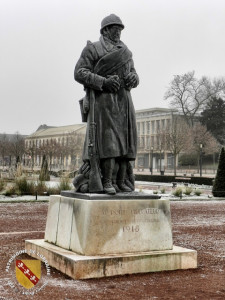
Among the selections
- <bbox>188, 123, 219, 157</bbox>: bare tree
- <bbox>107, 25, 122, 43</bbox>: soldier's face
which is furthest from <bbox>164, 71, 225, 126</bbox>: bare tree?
<bbox>107, 25, 122, 43</bbox>: soldier's face

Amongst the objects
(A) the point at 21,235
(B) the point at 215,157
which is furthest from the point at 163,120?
(A) the point at 21,235

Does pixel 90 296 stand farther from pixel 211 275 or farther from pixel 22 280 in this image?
pixel 211 275

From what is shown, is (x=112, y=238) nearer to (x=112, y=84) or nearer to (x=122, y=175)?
(x=122, y=175)

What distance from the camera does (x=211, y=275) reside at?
632cm

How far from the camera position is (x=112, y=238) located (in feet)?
20.7

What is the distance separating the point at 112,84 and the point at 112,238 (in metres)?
2.19

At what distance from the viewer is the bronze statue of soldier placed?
6.80 metres

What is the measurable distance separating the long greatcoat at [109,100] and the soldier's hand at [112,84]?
2.5 inches

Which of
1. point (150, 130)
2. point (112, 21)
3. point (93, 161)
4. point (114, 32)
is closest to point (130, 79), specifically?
point (114, 32)

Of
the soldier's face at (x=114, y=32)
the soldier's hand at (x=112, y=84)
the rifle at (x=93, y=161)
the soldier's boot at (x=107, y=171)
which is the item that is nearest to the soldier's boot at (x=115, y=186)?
the soldier's boot at (x=107, y=171)

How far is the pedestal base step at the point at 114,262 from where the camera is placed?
5.88 meters

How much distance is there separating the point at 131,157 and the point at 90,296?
2.47 metres

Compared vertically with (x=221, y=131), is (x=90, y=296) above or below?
below

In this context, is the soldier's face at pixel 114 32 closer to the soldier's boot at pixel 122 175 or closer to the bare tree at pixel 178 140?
the soldier's boot at pixel 122 175
